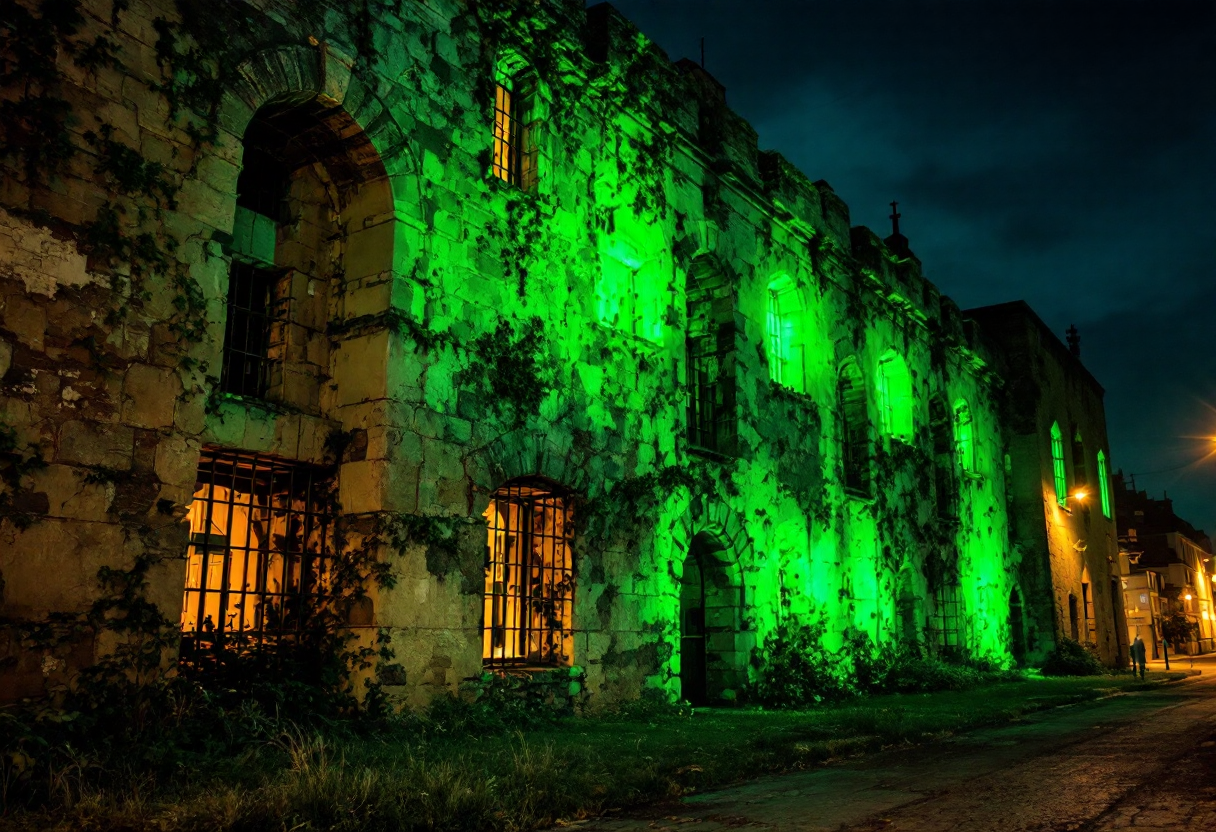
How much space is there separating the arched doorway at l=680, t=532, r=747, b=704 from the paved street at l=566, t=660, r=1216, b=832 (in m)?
3.75

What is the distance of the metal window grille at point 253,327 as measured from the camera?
848cm

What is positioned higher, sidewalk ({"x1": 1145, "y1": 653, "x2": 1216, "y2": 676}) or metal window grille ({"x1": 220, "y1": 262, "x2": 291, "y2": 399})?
metal window grille ({"x1": 220, "y1": 262, "x2": 291, "y2": 399})

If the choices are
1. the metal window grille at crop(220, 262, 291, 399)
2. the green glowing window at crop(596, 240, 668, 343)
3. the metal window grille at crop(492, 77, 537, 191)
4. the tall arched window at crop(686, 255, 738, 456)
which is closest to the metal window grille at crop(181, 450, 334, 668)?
the metal window grille at crop(220, 262, 291, 399)

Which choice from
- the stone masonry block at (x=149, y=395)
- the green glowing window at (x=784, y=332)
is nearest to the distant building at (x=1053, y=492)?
the green glowing window at (x=784, y=332)

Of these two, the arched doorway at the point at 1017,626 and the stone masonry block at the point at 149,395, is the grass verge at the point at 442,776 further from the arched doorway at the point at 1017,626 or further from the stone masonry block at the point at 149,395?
the arched doorway at the point at 1017,626

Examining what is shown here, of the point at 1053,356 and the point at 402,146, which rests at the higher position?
the point at 1053,356

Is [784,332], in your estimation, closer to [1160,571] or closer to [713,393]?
[713,393]

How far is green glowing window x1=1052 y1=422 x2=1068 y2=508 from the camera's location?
1072 inches

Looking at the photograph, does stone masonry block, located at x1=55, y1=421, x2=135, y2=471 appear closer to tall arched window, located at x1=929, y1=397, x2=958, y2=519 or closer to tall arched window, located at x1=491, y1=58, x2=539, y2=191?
tall arched window, located at x1=491, y1=58, x2=539, y2=191

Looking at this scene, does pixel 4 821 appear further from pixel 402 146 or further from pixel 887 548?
pixel 887 548

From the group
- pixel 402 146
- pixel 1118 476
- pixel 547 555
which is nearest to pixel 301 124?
pixel 402 146

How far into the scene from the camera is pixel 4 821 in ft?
14.5

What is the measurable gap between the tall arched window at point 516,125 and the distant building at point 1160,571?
156 ft

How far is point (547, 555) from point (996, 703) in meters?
7.49
